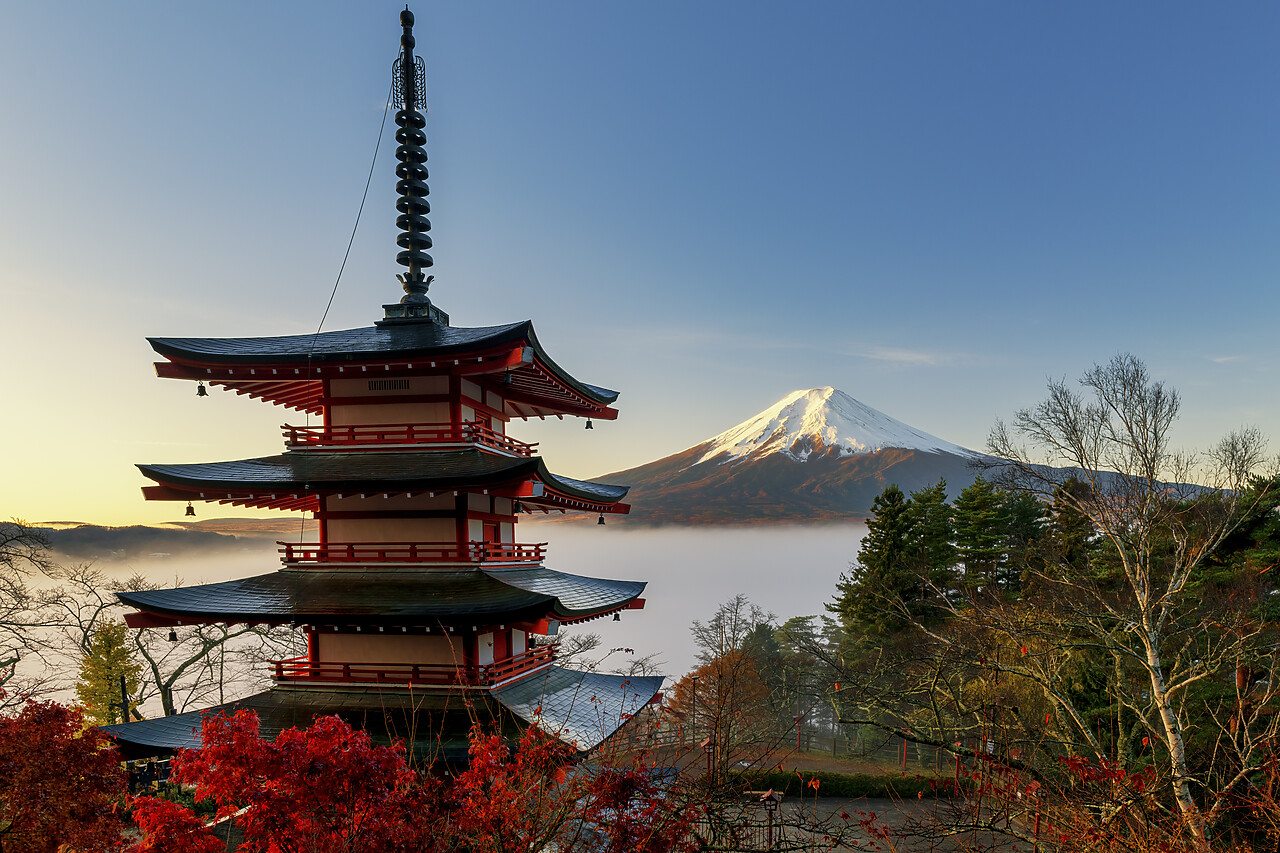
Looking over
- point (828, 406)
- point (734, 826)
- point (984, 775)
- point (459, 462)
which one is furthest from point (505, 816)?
point (828, 406)

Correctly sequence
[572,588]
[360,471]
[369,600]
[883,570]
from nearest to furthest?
[369,600] → [360,471] → [572,588] → [883,570]

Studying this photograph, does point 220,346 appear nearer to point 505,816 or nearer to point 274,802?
point 274,802

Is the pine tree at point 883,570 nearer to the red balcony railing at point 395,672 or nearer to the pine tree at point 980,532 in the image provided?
the pine tree at point 980,532

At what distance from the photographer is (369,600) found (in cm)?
1079

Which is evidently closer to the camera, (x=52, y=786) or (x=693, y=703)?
(x=52, y=786)

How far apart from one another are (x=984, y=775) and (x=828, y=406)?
9787cm

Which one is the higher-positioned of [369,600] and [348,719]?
[369,600]

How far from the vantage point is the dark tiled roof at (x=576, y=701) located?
10953mm

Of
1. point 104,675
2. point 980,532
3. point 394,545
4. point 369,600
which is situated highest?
point 394,545

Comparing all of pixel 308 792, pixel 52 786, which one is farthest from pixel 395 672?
pixel 52 786

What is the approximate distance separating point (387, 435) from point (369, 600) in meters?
2.77

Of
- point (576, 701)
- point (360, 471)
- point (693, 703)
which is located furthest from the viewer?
point (693, 703)

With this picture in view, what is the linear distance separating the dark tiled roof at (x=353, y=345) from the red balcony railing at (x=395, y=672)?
4993mm

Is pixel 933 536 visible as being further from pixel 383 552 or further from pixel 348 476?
pixel 348 476
